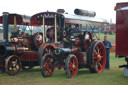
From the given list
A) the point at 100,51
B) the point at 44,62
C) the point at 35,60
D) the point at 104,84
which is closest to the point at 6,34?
the point at 35,60

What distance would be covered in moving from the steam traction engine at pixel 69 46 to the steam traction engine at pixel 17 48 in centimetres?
64

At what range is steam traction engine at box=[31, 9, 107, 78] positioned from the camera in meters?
9.09

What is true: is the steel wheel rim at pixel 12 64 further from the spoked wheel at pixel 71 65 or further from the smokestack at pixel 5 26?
the spoked wheel at pixel 71 65

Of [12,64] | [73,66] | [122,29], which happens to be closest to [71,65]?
[73,66]

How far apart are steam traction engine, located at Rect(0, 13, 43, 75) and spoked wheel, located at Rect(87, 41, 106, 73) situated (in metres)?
2.30

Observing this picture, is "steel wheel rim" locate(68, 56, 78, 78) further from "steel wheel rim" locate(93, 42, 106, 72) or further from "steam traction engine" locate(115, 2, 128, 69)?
"steam traction engine" locate(115, 2, 128, 69)

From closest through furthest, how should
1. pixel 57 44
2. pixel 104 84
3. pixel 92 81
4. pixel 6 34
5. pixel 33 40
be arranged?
pixel 104 84, pixel 92 81, pixel 57 44, pixel 6 34, pixel 33 40

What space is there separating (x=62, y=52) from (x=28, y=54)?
7.27ft

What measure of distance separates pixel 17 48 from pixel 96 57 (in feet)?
9.95

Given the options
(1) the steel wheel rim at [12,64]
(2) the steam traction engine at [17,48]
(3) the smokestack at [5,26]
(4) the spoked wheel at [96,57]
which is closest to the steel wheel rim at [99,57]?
(4) the spoked wheel at [96,57]

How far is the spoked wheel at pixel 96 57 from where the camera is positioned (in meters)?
9.88

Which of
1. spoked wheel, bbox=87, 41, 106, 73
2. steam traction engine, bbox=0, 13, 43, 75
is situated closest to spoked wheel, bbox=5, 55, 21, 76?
steam traction engine, bbox=0, 13, 43, 75

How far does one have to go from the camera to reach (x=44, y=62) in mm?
8906

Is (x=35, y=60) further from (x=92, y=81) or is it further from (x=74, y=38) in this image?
(x=92, y=81)
